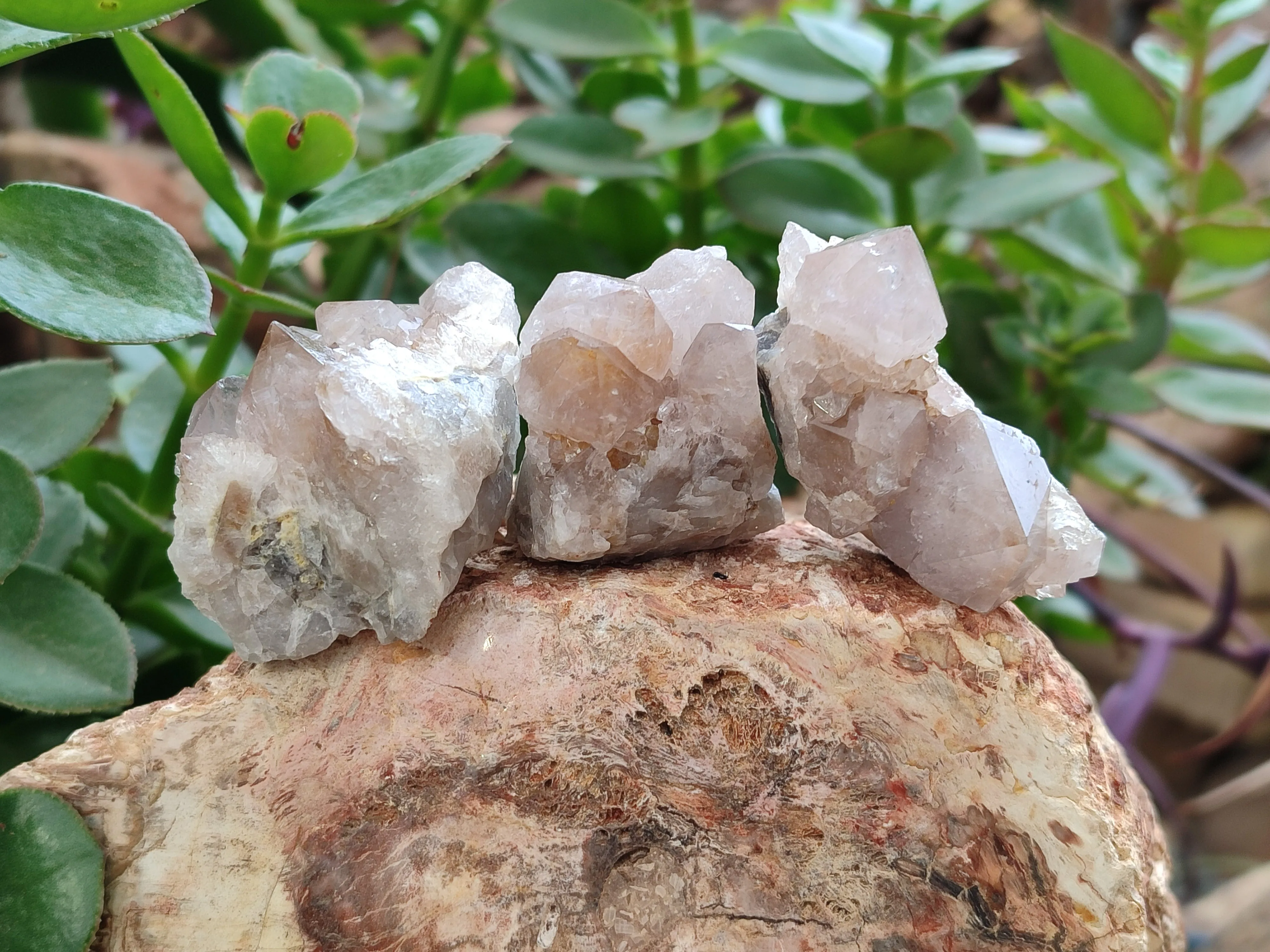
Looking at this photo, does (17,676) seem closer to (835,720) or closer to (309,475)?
(309,475)

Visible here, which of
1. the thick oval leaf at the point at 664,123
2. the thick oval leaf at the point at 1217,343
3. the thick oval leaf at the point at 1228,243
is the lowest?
the thick oval leaf at the point at 1217,343

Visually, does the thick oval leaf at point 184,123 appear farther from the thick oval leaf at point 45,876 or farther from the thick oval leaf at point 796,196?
the thick oval leaf at point 796,196

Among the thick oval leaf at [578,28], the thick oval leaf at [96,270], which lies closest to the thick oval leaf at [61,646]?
the thick oval leaf at [96,270]

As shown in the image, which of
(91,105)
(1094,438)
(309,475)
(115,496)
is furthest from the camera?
(91,105)

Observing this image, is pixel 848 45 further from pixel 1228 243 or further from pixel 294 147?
pixel 294 147

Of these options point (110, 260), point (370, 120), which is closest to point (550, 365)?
point (110, 260)

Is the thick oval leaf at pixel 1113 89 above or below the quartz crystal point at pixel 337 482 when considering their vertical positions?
below

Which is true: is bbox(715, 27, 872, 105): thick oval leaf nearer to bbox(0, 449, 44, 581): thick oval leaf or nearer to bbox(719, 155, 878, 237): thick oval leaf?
bbox(719, 155, 878, 237): thick oval leaf

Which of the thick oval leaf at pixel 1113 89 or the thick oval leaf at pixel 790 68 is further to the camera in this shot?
the thick oval leaf at pixel 1113 89

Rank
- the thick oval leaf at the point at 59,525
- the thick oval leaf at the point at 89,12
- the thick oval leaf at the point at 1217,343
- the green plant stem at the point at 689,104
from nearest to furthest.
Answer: the thick oval leaf at the point at 89,12 → the thick oval leaf at the point at 59,525 → the green plant stem at the point at 689,104 → the thick oval leaf at the point at 1217,343
